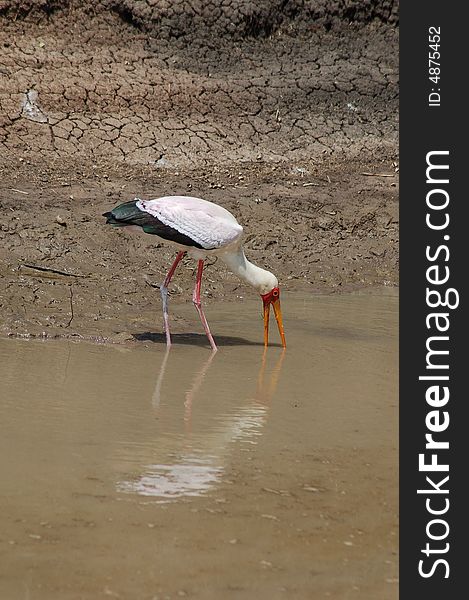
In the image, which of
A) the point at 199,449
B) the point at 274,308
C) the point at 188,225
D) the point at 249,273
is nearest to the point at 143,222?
the point at 188,225

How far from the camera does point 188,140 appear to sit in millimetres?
10234

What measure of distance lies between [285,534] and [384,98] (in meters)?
8.36

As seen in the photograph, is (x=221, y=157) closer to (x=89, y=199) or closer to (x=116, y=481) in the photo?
(x=89, y=199)

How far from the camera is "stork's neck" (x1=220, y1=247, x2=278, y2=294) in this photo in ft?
22.9

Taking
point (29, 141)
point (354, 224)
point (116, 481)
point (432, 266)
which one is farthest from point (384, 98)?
point (116, 481)

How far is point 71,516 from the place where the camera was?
3.73m

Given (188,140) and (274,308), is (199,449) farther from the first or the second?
(188,140)

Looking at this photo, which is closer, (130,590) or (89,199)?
(130,590)

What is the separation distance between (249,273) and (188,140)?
3.50 meters

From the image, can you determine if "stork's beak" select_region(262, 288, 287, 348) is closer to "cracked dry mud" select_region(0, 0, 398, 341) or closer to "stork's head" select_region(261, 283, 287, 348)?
"stork's head" select_region(261, 283, 287, 348)

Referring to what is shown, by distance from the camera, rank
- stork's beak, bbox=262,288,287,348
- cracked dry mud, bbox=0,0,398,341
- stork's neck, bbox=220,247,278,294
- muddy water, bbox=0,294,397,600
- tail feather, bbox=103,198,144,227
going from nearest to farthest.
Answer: muddy water, bbox=0,294,397,600
tail feather, bbox=103,198,144,227
stork's beak, bbox=262,288,287,348
stork's neck, bbox=220,247,278,294
cracked dry mud, bbox=0,0,398,341

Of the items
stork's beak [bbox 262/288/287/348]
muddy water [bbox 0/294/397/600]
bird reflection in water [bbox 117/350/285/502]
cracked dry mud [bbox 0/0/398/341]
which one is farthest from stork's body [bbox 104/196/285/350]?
bird reflection in water [bbox 117/350/285/502]

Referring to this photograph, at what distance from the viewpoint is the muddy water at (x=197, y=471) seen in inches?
132

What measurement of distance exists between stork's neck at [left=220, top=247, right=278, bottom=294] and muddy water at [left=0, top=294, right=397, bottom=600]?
0.42 metres
